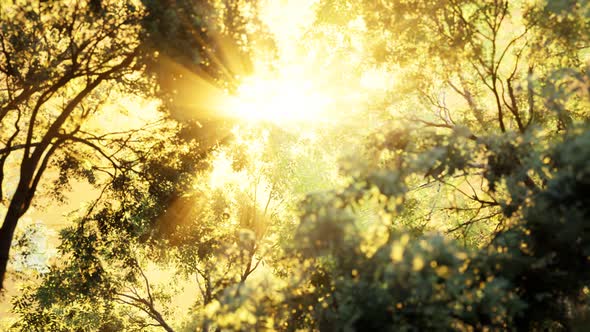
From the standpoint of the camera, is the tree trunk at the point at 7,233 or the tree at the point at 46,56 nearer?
the tree trunk at the point at 7,233

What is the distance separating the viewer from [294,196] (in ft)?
63.9

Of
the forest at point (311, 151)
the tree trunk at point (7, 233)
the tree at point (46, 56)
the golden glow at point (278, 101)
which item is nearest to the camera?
the forest at point (311, 151)

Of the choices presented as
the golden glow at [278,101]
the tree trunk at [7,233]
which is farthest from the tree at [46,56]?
the golden glow at [278,101]

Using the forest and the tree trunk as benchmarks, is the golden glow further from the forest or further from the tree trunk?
the tree trunk

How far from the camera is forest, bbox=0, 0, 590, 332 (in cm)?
634

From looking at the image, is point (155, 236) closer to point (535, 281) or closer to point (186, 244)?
point (186, 244)

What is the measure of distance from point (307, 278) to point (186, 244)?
888cm

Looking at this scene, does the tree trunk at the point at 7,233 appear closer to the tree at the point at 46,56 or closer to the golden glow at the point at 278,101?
the tree at the point at 46,56

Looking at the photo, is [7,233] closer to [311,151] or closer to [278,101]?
[278,101]

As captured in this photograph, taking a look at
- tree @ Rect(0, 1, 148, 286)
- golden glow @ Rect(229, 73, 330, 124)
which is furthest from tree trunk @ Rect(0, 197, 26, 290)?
golden glow @ Rect(229, 73, 330, 124)

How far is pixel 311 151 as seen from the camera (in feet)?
61.4

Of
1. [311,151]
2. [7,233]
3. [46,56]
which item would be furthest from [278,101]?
[7,233]

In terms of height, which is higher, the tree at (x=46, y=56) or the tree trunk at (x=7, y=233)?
the tree at (x=46, y=56)

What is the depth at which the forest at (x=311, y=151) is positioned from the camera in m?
6.34
